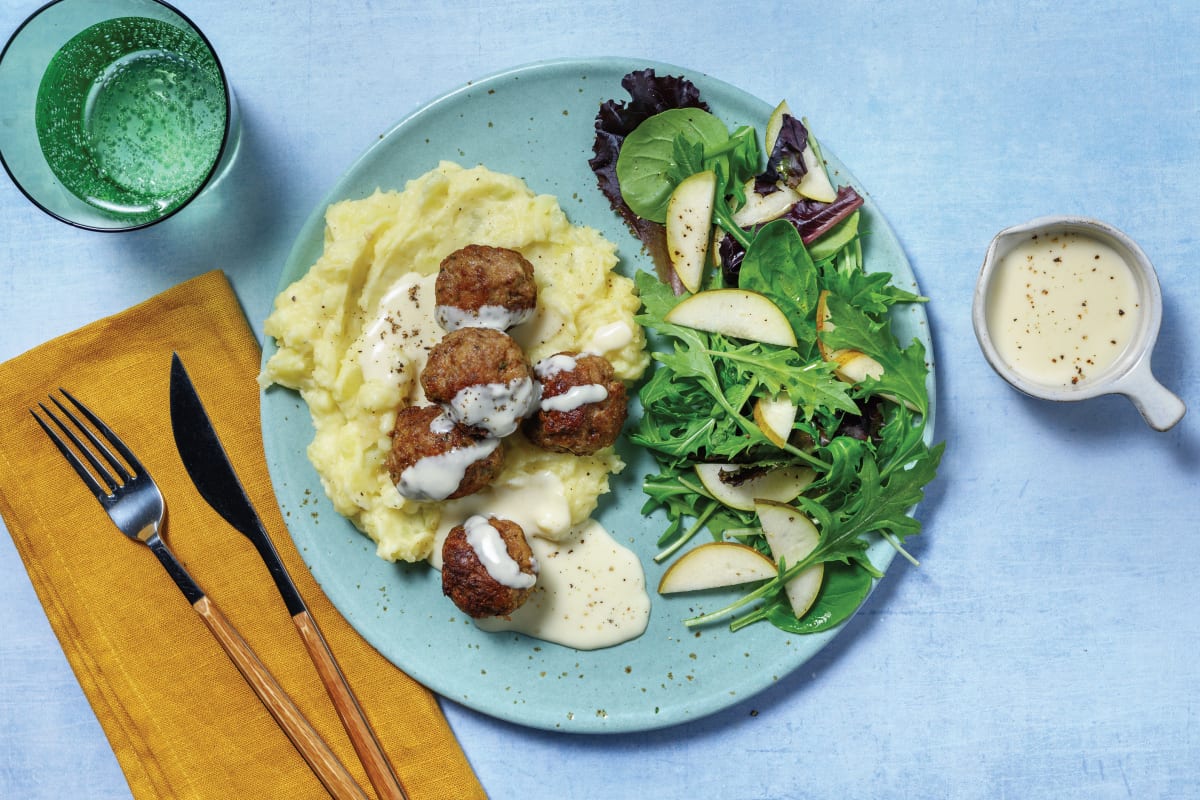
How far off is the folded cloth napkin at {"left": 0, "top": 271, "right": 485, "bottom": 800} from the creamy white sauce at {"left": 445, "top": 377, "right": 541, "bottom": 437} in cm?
117

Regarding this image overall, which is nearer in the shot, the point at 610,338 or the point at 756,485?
the point at 610,338

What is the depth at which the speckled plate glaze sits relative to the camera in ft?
11.4

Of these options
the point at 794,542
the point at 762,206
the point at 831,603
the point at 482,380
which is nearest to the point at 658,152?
the point at 762,206

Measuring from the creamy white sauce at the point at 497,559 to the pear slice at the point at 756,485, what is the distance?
0.80 meters

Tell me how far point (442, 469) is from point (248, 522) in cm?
109

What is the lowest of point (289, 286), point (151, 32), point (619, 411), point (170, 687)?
point (170, 687)

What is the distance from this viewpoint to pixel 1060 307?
11.2 ft

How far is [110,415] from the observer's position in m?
3.67

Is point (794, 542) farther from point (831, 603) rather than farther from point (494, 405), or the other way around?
point (494, 405)

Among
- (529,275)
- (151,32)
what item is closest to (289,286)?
(529,275)

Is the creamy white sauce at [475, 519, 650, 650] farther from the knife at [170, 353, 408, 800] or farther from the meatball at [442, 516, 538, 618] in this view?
the knife at [170, 353, 408, 800]

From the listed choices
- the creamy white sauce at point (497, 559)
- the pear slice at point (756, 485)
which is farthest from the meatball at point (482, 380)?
the pear slice at point (756, 485)

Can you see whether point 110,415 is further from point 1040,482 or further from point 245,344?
point 1040,482

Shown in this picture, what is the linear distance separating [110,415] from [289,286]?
1.04 m
